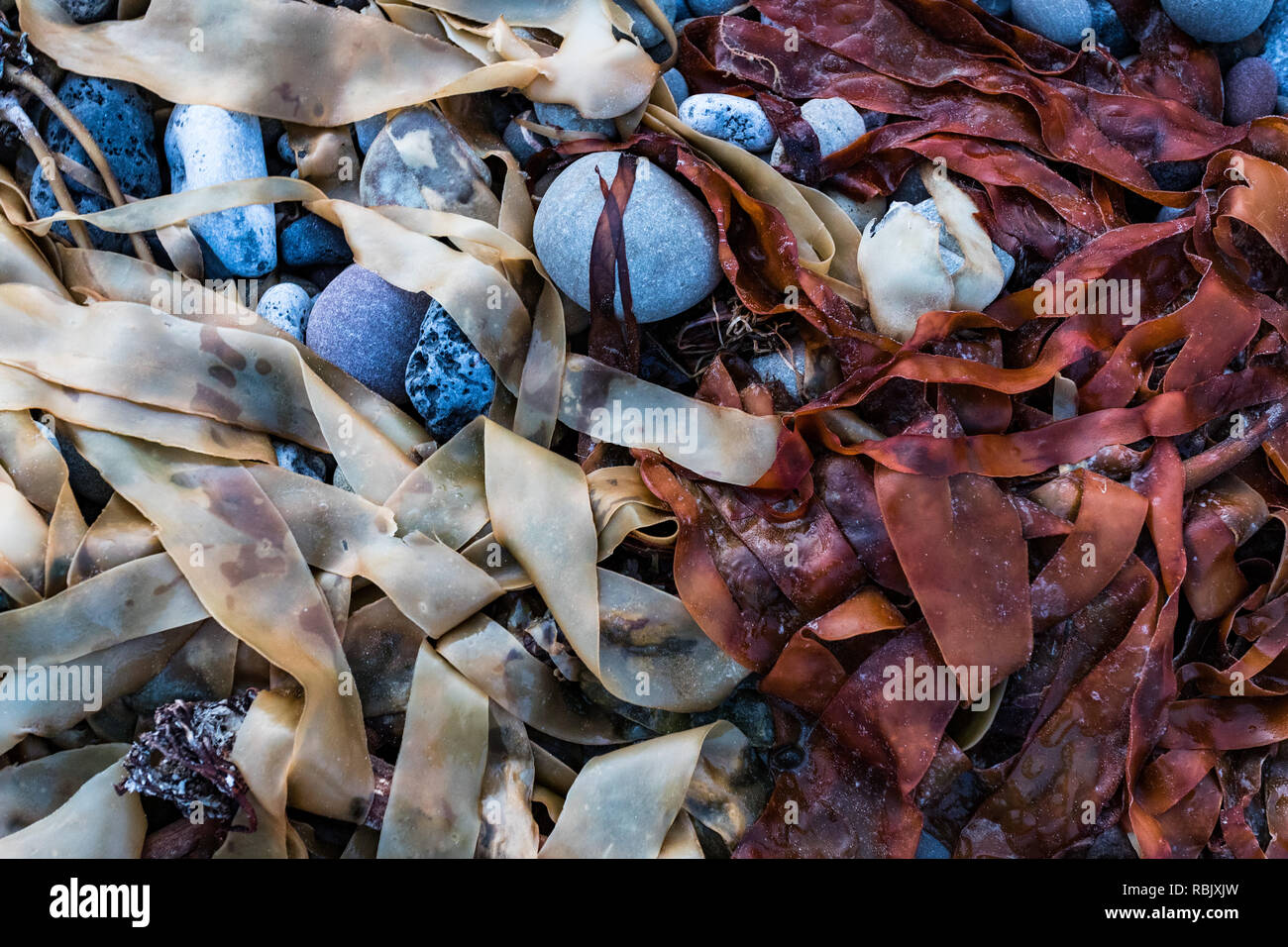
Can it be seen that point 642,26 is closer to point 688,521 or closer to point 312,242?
point 312,242

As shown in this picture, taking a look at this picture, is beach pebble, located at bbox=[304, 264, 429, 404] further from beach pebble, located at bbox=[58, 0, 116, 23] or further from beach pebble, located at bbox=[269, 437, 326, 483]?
beach pebble, located at bbox=[58, 0, 116, 23]

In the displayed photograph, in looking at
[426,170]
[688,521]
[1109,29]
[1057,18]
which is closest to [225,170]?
[426,170]

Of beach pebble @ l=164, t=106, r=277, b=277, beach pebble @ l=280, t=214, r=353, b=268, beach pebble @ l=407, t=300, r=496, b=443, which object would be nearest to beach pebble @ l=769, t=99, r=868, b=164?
beach pebble @ l=407, t=300, r=496, b=443

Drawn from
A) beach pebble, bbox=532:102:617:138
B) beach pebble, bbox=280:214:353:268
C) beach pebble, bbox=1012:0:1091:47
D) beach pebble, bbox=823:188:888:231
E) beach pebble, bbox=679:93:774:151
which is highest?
beach pebble, bbox=1012:0:1091:47

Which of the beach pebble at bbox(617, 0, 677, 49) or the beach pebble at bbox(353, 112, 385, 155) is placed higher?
the beach pebble at bbox(617, 0, 677, 49)

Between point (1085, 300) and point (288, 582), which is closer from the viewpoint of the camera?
point (288, 582)
